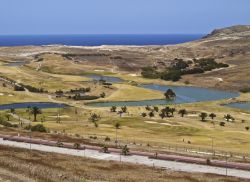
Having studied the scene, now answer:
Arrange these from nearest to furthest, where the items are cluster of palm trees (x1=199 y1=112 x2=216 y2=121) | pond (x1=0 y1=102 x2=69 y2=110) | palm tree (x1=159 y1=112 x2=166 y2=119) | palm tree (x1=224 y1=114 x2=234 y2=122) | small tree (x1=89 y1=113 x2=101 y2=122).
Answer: small tree (x1=89 y1=113 x2=101 y2=122), cluster of palm trees (x1=199 y1=112 x2=216 y2=121), palm tree (x1=159 y1=112 x2=166 y2=119), palm tree (x1=224 y1=114 x2=234 y2=122), pond (x1=0 y1=102 x2=69 y2=110)

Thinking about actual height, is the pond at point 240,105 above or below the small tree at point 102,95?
below

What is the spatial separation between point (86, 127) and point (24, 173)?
73196 millimetres

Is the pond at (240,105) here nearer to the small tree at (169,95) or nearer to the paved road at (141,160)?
the small tree at (169,95)

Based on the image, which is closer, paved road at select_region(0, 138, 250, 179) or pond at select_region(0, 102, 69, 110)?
paved road at select_region(0, 138, 250, 179)

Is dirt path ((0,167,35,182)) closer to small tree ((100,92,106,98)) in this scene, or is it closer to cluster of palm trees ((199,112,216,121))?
cluster of palm trees ((199,112,216,121))

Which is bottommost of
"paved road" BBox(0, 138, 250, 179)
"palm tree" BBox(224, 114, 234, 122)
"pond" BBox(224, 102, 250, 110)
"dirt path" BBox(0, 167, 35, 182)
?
"pond" BBox(224, 102, 250, 110)

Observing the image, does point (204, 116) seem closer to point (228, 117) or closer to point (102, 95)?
point (228, 117)

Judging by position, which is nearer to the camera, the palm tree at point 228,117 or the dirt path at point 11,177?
the dirt path at point 11,177

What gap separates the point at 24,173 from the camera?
46.0 metres

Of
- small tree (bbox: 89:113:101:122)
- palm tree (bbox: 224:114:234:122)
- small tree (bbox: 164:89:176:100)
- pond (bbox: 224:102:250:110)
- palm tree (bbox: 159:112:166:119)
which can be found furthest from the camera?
small tree (bbox: 164:89:176:100)

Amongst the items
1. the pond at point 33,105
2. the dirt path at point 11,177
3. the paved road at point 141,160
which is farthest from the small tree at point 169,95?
the dirt path at point 11,177

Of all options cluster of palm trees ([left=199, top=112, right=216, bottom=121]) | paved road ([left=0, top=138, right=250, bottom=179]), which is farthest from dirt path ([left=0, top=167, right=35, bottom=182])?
cluster of palm trees ([left=199, top=112, right=216, bottom=121])

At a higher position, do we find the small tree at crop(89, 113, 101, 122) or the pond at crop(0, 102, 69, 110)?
the small tree at crop(89, 113, 101, 122)

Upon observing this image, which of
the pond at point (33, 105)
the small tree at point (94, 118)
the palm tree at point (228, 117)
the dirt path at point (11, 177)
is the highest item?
the dirt path at point (11, 177)
